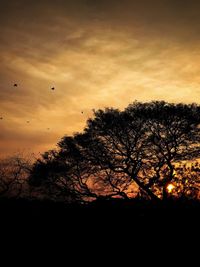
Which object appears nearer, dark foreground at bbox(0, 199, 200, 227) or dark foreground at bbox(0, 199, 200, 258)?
dark foreground at bbox(0, 199, 200, 258)

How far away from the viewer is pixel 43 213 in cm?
1302

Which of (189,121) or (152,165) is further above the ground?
(189,121)

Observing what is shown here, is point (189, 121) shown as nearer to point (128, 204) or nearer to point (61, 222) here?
point (128, 204)

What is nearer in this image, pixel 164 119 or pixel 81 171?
pixel 164 119

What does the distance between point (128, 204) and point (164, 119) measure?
46.4 ft

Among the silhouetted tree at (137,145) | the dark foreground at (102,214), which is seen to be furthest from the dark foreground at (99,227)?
the silhouetted tree at (137,145)

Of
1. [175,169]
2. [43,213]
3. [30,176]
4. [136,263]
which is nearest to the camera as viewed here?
[136,263]

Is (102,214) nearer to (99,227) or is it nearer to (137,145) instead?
(99,227)

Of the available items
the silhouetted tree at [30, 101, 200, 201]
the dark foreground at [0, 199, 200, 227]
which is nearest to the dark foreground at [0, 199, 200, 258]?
the dark foreground at [0, 199, 200, 227]

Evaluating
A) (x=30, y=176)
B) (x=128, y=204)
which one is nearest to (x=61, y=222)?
(x=128, y=204)

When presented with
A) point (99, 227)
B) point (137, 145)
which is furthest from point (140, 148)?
point (99, 227)

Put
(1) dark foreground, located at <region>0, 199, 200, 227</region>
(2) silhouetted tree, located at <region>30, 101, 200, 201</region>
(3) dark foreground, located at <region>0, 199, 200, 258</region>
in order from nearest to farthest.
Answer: (3) dark foreground, located at <region>0, 199, 200, 258</region>, (1) dark foreground, located at <region>0, 199, 200, 227</region>, (2) silhouetted tree, located at <region>30, 101, 200, 201</region>

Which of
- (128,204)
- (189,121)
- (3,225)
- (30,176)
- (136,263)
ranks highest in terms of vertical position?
(189,121)

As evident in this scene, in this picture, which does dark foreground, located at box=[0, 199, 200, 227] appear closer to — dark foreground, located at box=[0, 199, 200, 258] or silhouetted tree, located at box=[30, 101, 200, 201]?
dark foreground, located at box=[0, 199, 200, 258]
